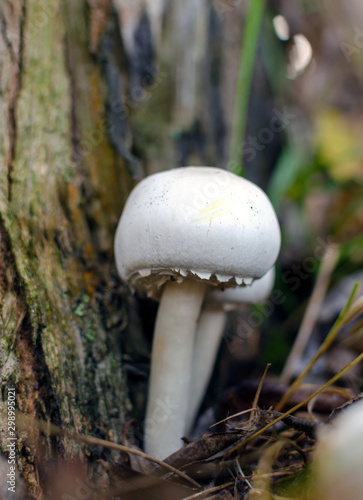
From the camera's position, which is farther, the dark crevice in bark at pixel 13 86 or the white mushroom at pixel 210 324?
the white mushroom at pixel 210 324

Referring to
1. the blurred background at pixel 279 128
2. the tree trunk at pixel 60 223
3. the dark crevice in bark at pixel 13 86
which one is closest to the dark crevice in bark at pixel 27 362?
the tree trunk at pixel 60 223

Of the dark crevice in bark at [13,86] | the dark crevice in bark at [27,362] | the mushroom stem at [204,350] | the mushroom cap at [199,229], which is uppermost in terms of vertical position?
the dark crevice in bark at [13,86]

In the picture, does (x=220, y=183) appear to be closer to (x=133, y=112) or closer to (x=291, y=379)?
(x=133, y=112)

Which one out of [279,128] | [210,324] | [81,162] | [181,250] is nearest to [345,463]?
[181,250]

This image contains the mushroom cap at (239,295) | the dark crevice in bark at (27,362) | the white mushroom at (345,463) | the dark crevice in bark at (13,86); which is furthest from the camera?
the mushroom cap at (239,295)

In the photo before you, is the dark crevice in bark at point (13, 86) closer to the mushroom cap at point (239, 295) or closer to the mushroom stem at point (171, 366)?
the mushroom stem at point (171, 366)

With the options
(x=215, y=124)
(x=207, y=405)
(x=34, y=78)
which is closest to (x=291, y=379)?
(x=207, y=405)
